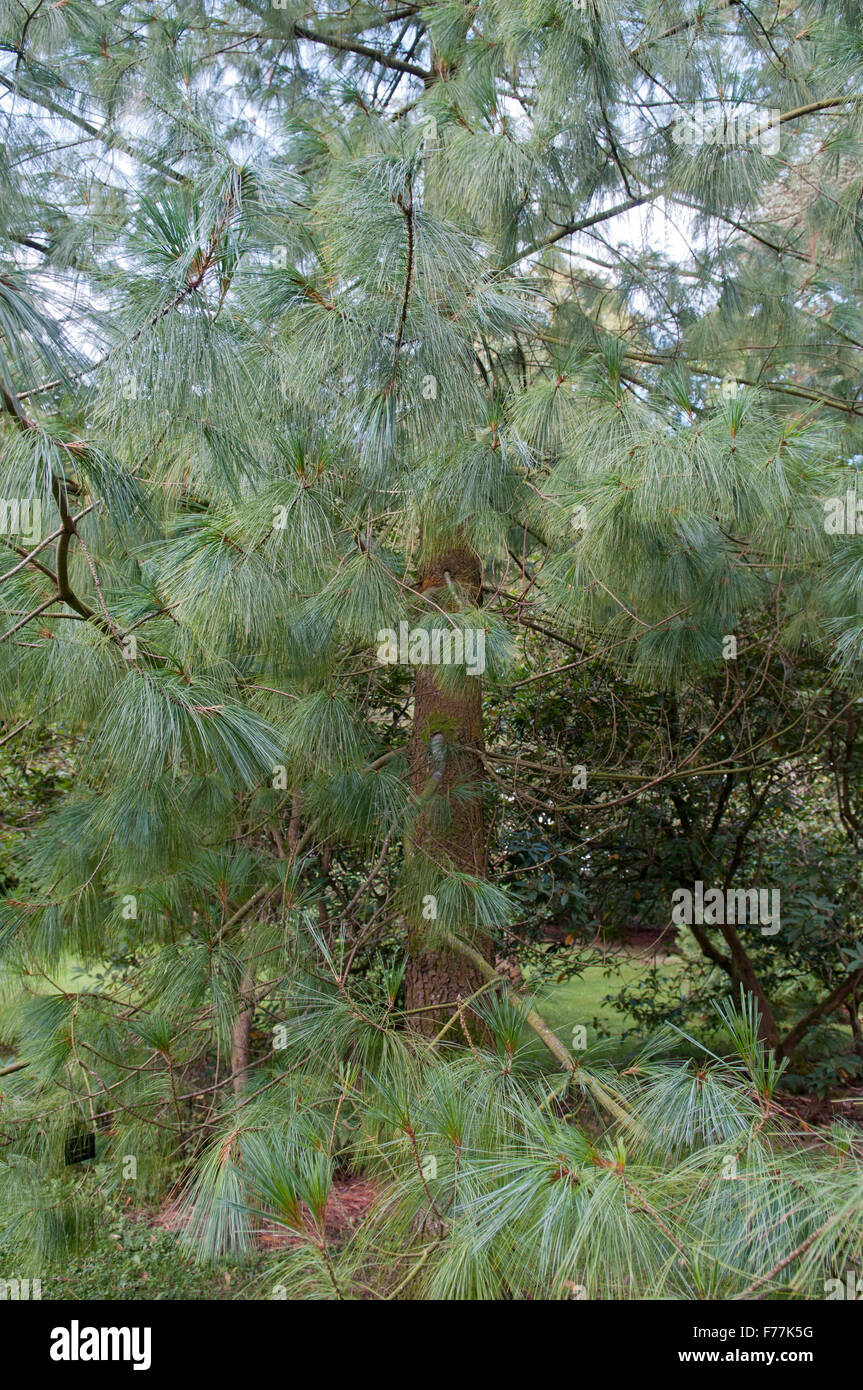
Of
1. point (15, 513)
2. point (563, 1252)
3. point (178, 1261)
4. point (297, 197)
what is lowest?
point (178, 1261)

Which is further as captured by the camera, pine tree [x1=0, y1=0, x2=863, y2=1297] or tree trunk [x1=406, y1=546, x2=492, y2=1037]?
tree trunk [x1=406, y1=546, x2=492, y2=1037]

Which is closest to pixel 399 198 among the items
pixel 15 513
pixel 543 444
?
pixel 15 513

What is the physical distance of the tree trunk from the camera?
100.0 inches

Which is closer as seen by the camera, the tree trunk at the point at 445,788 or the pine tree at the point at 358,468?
the pine tree at the point at 358,468

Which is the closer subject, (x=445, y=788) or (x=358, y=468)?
(x=358, y=468)

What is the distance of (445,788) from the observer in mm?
2666

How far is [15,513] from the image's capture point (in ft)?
4.34

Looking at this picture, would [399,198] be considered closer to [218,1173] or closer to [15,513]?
[15,513]

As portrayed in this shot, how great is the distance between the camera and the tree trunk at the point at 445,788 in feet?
8.33

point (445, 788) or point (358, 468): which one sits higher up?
point (358, 468)
